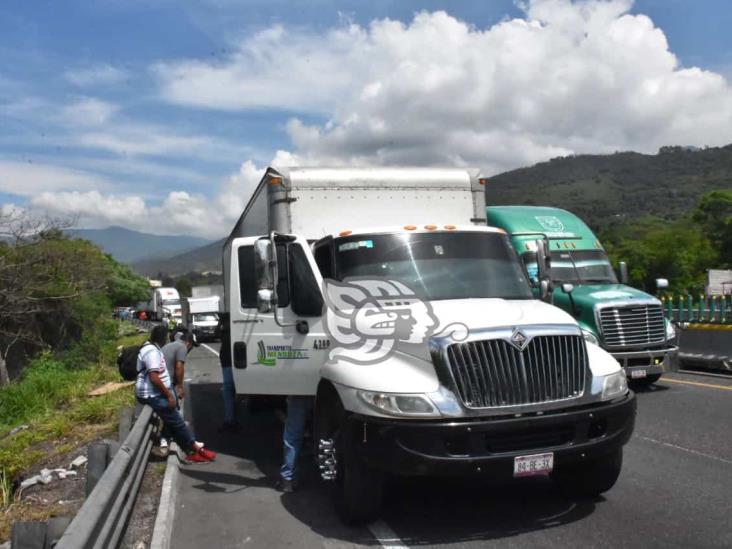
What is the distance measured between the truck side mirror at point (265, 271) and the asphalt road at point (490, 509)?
1.79m

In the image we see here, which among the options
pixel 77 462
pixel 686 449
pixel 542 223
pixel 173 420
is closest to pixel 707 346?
pixel 542 223

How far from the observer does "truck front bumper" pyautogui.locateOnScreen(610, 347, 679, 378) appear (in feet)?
36.4

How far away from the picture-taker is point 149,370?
7906mm

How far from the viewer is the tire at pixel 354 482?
5.26m

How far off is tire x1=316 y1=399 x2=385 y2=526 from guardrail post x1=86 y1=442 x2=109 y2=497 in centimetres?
174

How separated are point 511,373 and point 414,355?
0.74 metres

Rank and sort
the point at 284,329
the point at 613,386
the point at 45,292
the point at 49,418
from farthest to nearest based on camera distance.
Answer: the point at 45,292
the point at 49,418
the point at 284,329
the point at 613,386

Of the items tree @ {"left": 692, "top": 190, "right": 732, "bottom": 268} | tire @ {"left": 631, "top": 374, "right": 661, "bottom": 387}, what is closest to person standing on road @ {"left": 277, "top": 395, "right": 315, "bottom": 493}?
tire @ {"left": 631, "top": 374, "right": 661, "bottom": 387}

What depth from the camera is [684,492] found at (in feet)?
19.6

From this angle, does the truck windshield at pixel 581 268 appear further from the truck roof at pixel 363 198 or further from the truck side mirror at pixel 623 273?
the truck roof at pixel 363 198

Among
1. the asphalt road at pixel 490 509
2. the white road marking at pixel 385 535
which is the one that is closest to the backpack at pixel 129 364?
the asphalt road at pixel 490 509

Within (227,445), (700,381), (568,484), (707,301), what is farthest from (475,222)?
(707,301)

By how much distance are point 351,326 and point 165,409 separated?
9.62 ft

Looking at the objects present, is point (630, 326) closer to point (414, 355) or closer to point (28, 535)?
point (414, 355)
